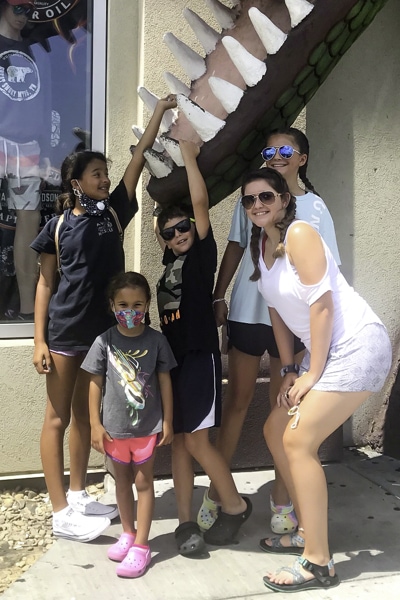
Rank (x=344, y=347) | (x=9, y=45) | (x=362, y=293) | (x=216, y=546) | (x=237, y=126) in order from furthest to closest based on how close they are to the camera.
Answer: (x=362, y=293) → (x=9, y=45) → (x=216, y=546) → (x=237, y=126) → (x=344, y=347)

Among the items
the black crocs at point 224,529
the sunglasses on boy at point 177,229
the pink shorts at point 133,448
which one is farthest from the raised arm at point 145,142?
the black crocs at point 224,529

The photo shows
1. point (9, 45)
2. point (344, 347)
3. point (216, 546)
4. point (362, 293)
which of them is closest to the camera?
point (344, 347)

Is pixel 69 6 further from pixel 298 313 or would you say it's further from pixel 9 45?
pixel 298 313

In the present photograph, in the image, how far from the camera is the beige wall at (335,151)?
3809 millimetres

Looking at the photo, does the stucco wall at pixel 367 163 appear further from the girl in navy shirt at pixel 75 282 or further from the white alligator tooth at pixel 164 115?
the girl in navy shirt at pixel 75 282

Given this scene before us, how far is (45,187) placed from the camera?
391 centimetres

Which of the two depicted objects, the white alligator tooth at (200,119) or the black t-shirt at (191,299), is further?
the black t-shirt at (191,299)

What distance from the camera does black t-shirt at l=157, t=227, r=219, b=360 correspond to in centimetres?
286

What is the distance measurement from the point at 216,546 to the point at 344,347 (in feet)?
3.50

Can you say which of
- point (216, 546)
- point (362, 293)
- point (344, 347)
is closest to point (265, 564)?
point (216, 546)

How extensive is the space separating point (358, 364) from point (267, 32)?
4.04ft

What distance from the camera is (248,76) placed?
102 inches

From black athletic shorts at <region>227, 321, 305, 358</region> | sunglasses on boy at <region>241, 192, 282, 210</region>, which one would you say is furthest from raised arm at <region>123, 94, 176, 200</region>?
black athletic shorts at <region>227, 321, 305, 358</region>

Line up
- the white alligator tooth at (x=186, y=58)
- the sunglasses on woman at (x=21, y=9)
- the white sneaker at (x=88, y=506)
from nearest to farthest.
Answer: the white alligator tooth at (x=186, y=58), the white sneaker at (x=88, y=506), the sunglasses on woman at (x=21, y=9)
